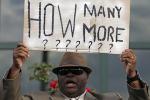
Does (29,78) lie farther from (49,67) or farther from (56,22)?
(56,22)

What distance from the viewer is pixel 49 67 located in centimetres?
891

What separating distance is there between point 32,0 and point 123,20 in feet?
2.20

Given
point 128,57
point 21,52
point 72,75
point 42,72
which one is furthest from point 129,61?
point 42,72

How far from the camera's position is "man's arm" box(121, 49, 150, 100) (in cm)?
523

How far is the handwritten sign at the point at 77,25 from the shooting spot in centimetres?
539

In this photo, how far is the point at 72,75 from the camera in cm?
530

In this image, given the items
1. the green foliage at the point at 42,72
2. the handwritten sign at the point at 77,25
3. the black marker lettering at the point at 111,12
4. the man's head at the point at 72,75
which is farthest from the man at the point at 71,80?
the green foliage at the point at 42,72

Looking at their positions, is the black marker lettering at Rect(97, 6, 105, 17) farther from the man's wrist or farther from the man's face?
the man's wrist

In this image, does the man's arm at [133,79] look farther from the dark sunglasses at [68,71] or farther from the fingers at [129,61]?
the dark sunglasses at [68,71]

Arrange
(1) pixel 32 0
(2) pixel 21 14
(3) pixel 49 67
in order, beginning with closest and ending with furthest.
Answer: (1) pixel 32 0 → (3) pixel 49 67 → (2) pixel 21 14

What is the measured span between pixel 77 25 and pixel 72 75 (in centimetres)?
39

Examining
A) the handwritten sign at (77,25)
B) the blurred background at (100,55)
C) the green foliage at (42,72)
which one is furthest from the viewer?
the blurred background at (100,55)

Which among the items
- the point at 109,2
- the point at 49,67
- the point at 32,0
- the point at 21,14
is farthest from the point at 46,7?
the point at 21,14

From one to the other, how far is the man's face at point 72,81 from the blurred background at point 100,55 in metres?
3.63
